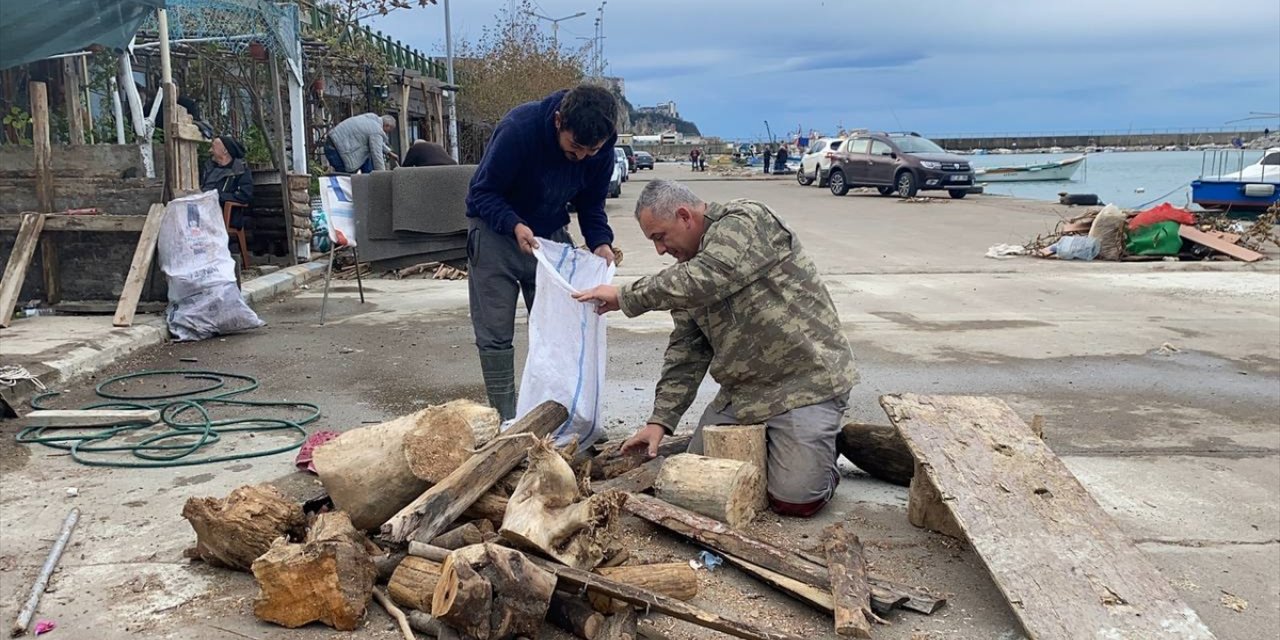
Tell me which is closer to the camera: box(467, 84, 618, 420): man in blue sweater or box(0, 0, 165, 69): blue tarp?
box(467, 84, 618, 420): man in blue sweater

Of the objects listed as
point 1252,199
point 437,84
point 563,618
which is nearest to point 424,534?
point 563,618

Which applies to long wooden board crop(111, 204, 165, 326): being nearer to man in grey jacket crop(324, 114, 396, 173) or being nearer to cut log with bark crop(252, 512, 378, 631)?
man in grey jacket crop(324, 114, 396, 173)

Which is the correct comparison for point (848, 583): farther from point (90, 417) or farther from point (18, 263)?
point (18, 263)

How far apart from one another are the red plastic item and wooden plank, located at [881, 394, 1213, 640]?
10809 millimetres

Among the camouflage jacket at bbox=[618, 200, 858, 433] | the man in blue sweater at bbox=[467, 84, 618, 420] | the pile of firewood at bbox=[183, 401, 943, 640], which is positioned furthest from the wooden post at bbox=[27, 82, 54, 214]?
the camouflage jacket at bbox=[618, 200, 858, 433]

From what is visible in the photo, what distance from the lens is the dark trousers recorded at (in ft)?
15.6

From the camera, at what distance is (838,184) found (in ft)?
98.5

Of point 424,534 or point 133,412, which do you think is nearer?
point 424,534

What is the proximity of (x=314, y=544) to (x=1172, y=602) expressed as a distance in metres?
2.64

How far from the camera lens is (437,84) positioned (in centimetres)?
2244

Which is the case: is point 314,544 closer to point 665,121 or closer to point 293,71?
point 293,71

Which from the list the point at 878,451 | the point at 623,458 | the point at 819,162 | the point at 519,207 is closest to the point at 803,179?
the point at 819,162

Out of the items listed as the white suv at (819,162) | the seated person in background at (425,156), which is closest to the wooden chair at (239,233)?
the seated person in background at (425,156)

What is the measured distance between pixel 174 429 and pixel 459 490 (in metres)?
2.49
